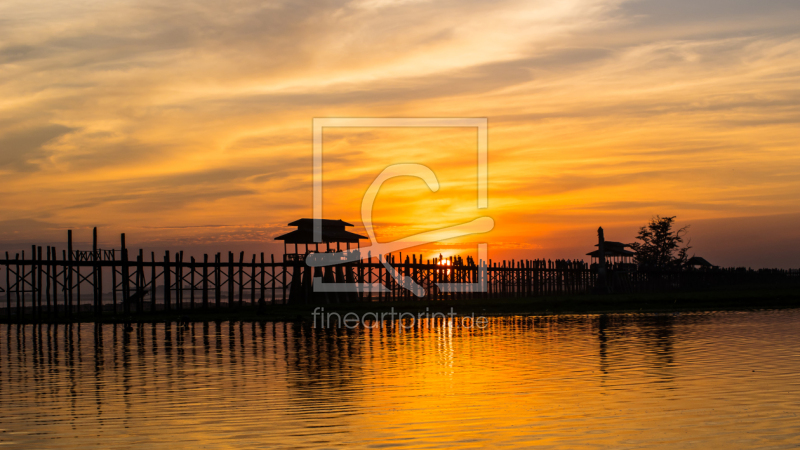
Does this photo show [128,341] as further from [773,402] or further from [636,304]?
[636,304]

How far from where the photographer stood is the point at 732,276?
80812 mm

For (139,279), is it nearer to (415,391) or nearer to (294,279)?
(294,279)

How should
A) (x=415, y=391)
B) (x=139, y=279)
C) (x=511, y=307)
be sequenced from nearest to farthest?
(x=415, y=391) < (x=511, y=307) < (x=139, y=279)

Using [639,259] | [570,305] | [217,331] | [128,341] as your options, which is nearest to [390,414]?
[128,341]

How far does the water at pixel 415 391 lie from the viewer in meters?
9.02

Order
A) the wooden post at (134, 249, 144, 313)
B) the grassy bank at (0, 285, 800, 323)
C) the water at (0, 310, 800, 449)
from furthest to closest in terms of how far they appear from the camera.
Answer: the wooden post at (134, 249, 144, 313)
the grassy bank at (0, 285, 800, 323)
the water at (0, 310, 800, 449)

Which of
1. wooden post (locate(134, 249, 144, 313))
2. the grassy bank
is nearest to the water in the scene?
the grassy bank

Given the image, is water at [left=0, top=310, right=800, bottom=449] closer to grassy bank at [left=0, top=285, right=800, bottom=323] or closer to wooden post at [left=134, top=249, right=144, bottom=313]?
grassy bank at [left=0, top=285, right=800, bottom=323]

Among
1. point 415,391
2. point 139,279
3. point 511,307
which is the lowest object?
point 511,307

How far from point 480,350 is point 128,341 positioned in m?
11.0

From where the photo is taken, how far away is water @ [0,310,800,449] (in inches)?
355

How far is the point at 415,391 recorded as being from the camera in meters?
12.4

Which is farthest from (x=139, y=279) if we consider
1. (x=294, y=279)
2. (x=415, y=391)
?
(x=415, y=391)

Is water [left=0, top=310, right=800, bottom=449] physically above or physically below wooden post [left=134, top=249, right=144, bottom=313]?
below
